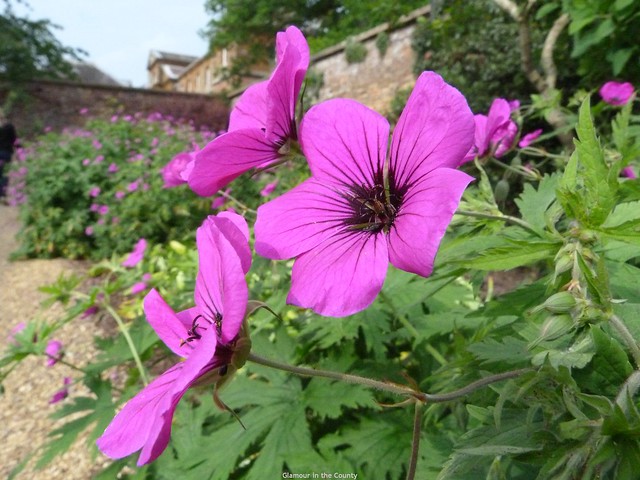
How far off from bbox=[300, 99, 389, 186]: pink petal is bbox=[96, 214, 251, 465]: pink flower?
0.13 metres

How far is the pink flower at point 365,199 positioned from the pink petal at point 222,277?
53 millimetres

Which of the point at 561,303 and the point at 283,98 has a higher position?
the point at 283,98

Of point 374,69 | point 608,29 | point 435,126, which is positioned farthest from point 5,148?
point 435,126

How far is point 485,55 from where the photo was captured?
6379 millimetres

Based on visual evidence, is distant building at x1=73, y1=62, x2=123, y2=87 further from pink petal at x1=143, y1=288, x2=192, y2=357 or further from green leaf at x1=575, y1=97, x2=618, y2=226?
green leaf at x1=575, y1=97, x2=618, y2=226

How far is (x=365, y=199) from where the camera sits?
0.64 m

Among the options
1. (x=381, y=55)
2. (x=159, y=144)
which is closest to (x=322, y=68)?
(x=381, y=55)

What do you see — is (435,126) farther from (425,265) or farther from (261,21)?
(261,21)

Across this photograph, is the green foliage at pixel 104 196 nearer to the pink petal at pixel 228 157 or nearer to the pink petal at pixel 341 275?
the pink petal at pixel 228 157

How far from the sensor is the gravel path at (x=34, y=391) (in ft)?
9.61

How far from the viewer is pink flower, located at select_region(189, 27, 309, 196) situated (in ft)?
2.00

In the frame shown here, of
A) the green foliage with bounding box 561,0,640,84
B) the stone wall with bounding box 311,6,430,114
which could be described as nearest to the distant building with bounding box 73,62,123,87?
the stone wall with bounding box 311,6,430,114

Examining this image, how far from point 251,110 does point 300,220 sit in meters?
0.23

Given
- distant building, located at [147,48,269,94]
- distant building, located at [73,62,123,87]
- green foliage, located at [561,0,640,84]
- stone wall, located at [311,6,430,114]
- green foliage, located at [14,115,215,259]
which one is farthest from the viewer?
distant building, located at [73,62,123,87]
